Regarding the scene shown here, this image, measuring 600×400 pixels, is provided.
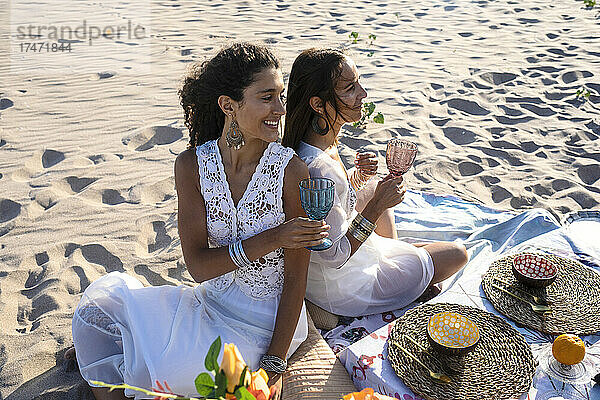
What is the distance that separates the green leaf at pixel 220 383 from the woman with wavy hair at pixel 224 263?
123cm

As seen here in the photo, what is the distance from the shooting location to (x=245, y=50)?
2.54 metres

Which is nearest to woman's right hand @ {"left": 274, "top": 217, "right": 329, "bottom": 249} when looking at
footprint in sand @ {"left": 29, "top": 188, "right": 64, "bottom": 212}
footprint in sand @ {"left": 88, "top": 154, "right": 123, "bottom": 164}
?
footprint in sand @ {"left": 29, "top": 188, "right": 64, "bottom": 212}

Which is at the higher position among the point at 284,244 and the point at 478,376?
the point at 284,244

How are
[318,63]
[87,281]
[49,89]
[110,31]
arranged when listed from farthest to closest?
1. [110,31]
2. [49,89]
3. [87,281]
4. [318,63]

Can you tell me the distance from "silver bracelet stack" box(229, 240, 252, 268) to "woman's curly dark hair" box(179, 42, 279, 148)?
0.61 m

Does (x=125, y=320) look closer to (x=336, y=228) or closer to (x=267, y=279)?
(x=267, y=279)

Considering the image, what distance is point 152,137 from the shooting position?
5.55m

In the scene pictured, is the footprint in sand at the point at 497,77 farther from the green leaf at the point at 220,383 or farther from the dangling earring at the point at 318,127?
the green leaf at the point at 220,383

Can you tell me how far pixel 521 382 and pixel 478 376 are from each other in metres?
0.16

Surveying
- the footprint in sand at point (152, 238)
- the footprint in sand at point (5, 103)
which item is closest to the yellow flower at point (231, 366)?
the footprint in sand at point (152, 238)

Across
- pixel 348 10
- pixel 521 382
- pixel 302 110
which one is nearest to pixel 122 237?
pixel 302 110

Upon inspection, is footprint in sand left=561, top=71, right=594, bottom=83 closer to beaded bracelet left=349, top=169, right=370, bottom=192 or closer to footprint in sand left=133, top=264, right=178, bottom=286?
beaded bracelet left=349, top=169, right=370, bottom=192

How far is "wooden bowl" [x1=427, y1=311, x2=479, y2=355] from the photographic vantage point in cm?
239

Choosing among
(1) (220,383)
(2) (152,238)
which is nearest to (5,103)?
(2) (152,238)
